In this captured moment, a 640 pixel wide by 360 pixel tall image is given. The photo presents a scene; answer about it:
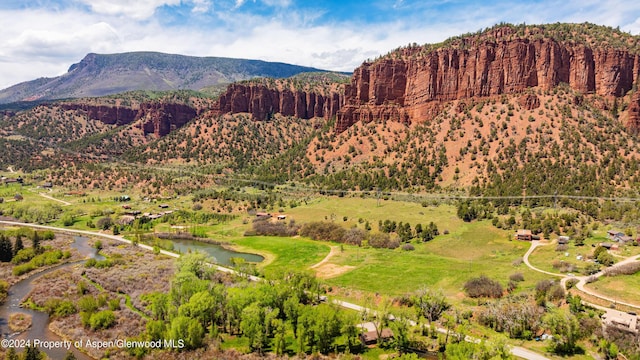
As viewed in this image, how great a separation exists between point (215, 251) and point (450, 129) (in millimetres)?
69901

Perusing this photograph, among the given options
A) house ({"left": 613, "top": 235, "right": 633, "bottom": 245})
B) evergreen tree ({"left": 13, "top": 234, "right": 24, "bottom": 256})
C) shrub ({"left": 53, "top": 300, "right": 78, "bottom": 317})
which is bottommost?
shrub ({"left": 53, "top": 300, "right": 78, "bottom": 317})

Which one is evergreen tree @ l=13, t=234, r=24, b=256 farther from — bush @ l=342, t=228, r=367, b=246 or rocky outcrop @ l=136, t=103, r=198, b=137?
rocky outcrop @ l=136, t=103, r=198, b=137

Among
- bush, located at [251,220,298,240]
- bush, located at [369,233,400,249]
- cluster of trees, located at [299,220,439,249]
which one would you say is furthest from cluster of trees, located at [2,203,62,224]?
bush, located at [369,233,400,249]

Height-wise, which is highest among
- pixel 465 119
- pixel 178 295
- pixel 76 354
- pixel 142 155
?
pixel 465 119

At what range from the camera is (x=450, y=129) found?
358 feet

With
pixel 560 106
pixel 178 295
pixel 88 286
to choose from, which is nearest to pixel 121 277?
pixel 88 286

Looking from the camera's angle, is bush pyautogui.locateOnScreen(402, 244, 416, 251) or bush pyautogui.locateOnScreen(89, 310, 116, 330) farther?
bush pyautogui.locateOnScreen(402, 244, 416, 251)

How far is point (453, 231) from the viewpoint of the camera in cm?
7200

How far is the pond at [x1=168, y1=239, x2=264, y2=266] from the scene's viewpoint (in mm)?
68500

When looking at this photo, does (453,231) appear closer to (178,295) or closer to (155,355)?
(178,295)

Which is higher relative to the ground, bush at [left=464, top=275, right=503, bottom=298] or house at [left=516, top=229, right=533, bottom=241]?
house at [left=516, top=229, right=533, bottom=241]

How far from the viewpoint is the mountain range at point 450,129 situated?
290ft

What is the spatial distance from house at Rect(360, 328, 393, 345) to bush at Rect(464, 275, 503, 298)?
13.9 meters

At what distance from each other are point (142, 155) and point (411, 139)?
332 feet
